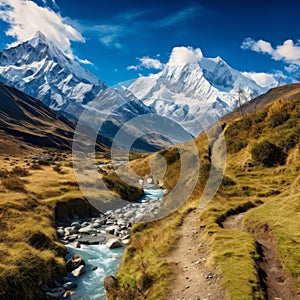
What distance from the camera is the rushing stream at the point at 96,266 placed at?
2153 centimetres

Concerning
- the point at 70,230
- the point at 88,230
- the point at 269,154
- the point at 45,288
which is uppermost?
the point at 269,154

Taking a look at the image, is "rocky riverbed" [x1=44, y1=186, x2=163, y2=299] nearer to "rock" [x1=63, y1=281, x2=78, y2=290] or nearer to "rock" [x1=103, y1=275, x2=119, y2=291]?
"rock" [x1=63, y1=281, x2=78, y2=290]

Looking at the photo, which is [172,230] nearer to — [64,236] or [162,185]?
[64,236]

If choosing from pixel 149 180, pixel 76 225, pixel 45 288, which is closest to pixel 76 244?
pixel 76 225

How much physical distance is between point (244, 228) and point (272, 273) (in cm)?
884

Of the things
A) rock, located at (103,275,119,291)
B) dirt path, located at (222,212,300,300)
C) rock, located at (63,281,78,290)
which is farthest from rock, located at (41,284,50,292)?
dirt path, located at (222,212,300,300)

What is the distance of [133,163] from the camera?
344 feet

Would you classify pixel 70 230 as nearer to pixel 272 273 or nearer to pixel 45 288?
pixel 45 288

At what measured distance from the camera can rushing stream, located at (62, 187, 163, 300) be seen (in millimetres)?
21531

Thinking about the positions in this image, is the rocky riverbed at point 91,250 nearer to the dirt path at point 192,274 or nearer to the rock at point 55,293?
the rock at point 55,293

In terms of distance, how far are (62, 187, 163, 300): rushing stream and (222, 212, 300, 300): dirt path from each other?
35.2 ft

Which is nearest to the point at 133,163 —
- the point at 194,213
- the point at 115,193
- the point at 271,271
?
the point at 115,193

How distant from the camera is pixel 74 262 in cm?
2611

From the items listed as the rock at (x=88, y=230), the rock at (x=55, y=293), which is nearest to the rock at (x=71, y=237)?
the rock at (x=88, y=230)
